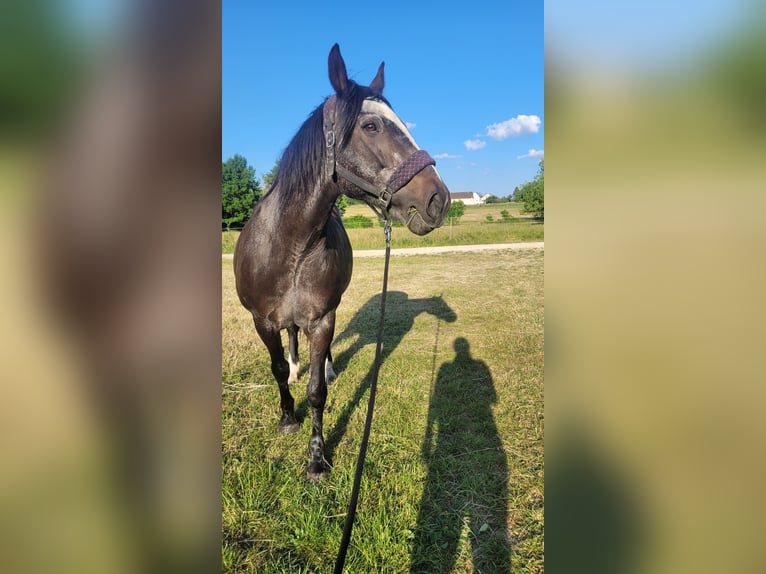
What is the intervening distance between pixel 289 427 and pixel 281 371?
0.58m

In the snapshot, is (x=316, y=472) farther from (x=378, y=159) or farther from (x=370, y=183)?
(x=378, y=159)

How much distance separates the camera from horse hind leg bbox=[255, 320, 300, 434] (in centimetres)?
359

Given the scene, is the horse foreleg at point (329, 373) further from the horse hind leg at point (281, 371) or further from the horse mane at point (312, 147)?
the horse mane at point (312, 147)

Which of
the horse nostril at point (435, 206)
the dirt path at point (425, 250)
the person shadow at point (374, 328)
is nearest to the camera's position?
the horse nostril at point (435, 206)

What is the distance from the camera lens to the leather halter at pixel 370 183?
2.41 metres

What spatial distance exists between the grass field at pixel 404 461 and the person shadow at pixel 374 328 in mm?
39

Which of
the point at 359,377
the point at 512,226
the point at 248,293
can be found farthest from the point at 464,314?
the point at 512,226

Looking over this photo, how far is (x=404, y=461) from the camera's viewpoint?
333 cm

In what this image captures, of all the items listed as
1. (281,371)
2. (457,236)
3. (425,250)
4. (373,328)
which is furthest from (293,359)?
(457,236)
